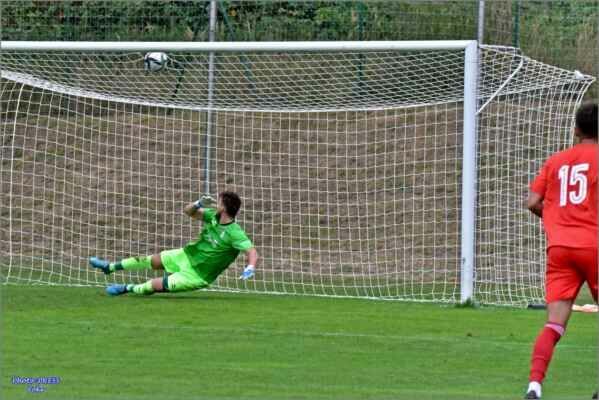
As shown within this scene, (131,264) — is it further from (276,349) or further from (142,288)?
(276,349)

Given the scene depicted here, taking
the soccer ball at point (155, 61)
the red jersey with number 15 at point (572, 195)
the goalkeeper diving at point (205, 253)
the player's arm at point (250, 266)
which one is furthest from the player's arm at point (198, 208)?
the red jersey with number 15 at point (572, 195)

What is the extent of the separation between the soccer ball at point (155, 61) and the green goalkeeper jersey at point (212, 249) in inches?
80.6

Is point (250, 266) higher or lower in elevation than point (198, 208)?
lower

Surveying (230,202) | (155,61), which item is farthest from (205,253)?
(155,61)

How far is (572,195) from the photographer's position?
23.3ft

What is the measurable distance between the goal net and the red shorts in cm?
577

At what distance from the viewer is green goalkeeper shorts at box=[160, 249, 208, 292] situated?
494 inches

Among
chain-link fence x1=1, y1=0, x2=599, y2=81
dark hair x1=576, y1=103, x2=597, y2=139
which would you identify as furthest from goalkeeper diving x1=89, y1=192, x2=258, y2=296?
chain-link fence x1=1, y1=0, x2=599, y2=81

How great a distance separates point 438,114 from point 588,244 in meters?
12.2

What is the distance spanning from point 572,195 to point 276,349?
274cm

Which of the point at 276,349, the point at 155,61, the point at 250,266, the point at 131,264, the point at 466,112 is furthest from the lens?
the point at 155,61

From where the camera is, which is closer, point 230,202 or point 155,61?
point 230,202

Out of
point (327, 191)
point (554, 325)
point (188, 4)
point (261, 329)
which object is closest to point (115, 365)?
point (261, 329)

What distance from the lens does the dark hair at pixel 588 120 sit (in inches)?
277
